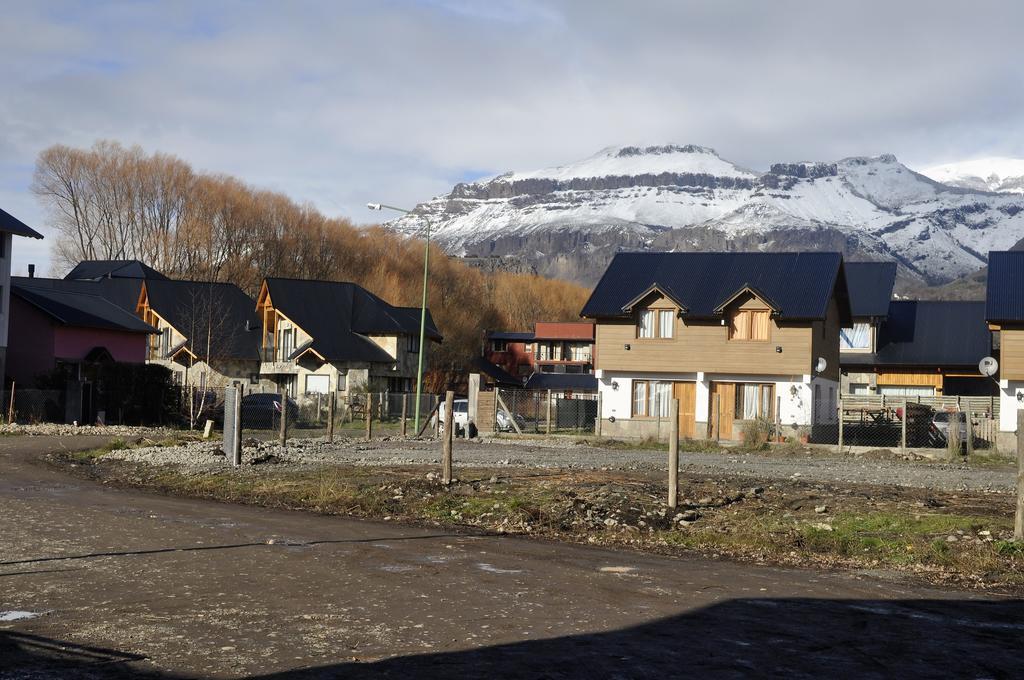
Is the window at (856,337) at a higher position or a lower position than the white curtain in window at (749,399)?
higher

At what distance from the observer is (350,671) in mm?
8594

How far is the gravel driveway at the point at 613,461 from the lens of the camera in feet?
82.3

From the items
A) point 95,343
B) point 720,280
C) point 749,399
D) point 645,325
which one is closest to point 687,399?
point 749,399

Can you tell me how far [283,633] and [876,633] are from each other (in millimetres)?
5264

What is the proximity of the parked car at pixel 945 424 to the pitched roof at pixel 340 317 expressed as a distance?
36890 mm

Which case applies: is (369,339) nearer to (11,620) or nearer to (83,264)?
(83,264)

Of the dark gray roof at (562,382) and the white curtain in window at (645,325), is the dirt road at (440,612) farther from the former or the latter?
the dark gray roof at (562,382)

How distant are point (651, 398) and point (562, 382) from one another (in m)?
37.6

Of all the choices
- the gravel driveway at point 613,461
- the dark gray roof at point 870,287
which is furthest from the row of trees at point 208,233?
the gravel driveway at point 613,461

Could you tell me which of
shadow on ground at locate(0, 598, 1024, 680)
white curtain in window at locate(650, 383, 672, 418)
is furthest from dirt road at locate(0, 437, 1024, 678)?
white curtain in window at locate(650, 383, 672, 418)

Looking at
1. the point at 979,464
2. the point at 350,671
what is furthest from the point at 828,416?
the point at 350,671

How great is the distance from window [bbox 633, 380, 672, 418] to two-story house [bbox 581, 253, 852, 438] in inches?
1.6

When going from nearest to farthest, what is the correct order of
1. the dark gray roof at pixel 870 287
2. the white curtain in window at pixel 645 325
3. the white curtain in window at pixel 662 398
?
1. the white curtain in window at pixel 662 398
2. the white curtain in window at pixel 645 325
3. the dark gray roof at pixel 870 287

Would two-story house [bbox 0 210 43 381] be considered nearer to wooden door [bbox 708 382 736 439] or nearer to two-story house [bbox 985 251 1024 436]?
wooden door [bbox 708 382 736 439]
